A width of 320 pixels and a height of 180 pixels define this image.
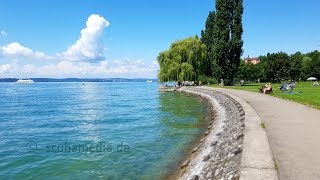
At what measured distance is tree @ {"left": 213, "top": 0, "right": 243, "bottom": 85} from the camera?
189ft

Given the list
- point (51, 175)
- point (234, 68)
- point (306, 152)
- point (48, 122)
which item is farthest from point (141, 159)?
point (234, 68)

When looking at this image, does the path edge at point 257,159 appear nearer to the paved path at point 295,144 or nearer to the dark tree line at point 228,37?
the paved path at point 295,144

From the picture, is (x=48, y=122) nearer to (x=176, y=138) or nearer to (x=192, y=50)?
(x=176, y=138)

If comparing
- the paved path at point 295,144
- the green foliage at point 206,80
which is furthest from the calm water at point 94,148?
the green foliage at point 206,80

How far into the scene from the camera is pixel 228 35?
5881cm

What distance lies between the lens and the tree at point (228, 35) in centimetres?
5775

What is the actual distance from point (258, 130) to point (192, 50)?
54.8m

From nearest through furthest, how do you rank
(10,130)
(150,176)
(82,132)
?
(150,176) < (82,132) < (10,130)

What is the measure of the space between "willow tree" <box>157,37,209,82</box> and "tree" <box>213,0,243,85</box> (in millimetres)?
7420

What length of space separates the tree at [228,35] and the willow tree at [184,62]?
7.42m

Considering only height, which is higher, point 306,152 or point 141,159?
point 306,152

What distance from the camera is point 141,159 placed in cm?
1318

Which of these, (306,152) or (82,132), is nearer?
(306,152)

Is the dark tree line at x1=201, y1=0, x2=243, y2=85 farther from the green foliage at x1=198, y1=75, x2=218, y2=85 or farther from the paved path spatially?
the paved path
